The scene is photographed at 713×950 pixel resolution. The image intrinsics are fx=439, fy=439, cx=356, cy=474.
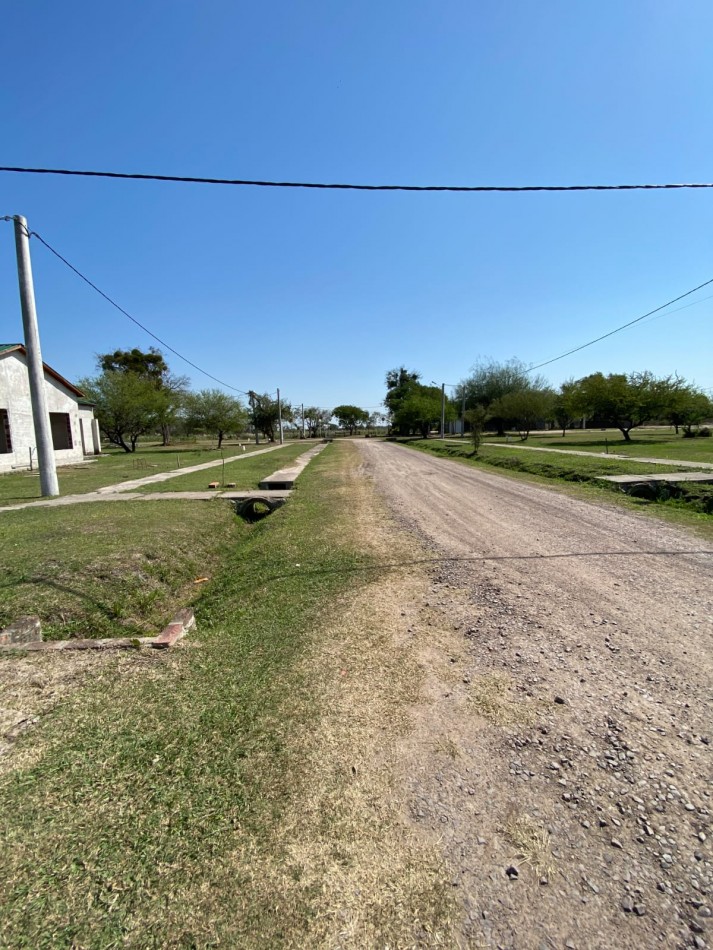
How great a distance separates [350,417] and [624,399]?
60020mm

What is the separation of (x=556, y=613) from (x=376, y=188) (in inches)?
223

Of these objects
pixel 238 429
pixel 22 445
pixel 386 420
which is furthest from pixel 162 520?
pixel 386 420

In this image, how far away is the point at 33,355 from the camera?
10875 mm

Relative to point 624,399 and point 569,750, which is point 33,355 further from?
point 624,399

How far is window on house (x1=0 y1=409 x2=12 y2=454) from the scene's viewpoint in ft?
61.7

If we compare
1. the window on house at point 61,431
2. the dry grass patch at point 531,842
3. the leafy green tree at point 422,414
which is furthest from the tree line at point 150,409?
the dry grass patch at point 531,842

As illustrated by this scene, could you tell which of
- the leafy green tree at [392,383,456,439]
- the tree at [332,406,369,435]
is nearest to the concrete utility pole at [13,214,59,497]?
the leafy green tree at [392,383,456,439]

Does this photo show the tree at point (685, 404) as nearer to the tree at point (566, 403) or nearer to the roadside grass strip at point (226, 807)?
the tree at point (566, 403)

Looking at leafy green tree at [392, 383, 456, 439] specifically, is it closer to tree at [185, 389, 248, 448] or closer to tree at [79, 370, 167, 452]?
tree at [185, 389, 248, 448]

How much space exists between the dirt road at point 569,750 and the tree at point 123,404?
33011 mm

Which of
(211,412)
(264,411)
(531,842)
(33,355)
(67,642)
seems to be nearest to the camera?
(531,842)

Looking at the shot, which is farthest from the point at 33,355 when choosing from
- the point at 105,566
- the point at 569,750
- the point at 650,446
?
the point at 650,446

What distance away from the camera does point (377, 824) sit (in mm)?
1982

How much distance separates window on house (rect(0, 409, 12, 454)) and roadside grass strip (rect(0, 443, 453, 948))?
799 inches
